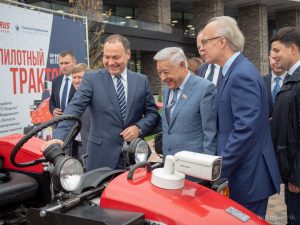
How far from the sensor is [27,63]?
628 centimetres

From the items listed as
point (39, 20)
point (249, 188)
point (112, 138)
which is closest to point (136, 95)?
point (112, 138)

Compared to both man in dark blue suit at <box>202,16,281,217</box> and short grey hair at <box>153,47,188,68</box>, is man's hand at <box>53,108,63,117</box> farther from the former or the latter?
man in dark blue suit at <box>202,16,281,217</box>

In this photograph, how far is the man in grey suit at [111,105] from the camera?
3.46 m

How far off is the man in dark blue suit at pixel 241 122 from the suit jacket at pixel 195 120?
0.09 meters

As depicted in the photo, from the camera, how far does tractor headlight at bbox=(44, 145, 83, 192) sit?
1.95 metres

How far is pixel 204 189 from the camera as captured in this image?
2119 millimetres

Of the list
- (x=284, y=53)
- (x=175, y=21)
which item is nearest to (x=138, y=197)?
(x=284, y=53)

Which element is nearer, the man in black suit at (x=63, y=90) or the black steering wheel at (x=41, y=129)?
the black steering wheel at (x=41, y=129)

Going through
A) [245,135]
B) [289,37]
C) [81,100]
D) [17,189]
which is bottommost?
[17,189]

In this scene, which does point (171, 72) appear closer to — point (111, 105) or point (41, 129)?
point (111, 105)

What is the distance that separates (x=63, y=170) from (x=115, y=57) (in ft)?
5.46

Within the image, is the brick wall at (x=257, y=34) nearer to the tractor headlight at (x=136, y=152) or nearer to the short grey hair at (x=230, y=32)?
the short grey hair at (x=230, y=32)

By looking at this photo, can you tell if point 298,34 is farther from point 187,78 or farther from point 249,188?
point 249,188

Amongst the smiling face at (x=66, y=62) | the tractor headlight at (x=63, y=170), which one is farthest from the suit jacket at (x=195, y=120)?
the smiling face at (x=66, y=62)
